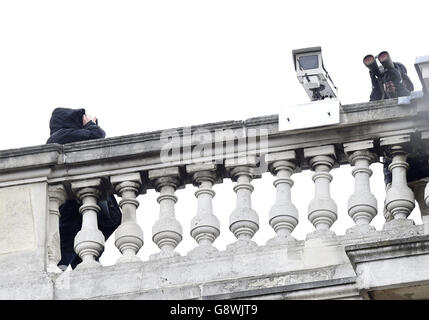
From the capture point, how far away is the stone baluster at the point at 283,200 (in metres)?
17.4

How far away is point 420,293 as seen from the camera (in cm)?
1648

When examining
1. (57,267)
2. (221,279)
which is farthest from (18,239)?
(221,279)

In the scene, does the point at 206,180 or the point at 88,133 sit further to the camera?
the point at 88,133

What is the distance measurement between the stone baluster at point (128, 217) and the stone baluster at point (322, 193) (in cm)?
144

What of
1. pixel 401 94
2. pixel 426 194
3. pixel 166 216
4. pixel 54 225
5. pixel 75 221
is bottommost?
pixel 426 194

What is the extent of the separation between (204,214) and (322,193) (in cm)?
98

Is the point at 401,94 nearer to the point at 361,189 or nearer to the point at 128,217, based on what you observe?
the point at 361,189

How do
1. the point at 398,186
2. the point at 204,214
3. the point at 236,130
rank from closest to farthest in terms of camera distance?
the point at 398,186 < the point at 204,214 < the point at 236,130

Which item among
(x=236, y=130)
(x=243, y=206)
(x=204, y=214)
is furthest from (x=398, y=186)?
(x=204, y=214)

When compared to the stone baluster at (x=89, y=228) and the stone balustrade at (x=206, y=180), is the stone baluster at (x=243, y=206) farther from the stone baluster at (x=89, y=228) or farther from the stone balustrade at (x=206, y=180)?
the stone baluster at (x=89, y=228)

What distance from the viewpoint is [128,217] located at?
58.7 feet

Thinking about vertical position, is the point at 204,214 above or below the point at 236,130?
below
